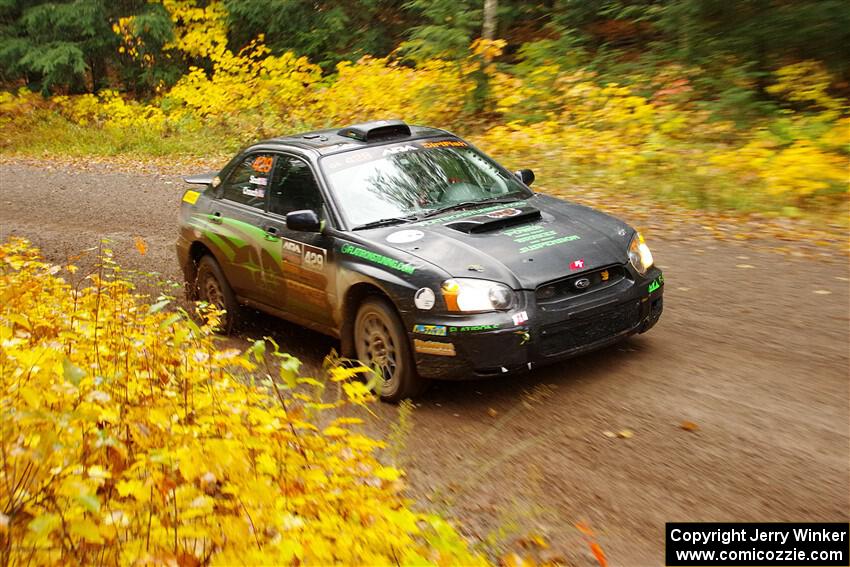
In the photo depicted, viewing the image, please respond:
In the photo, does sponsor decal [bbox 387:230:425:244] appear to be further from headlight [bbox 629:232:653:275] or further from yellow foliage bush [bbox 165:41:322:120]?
yellow foliage bush [bbox 165:41:322:120]

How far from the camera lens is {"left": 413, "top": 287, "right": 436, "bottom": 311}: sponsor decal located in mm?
5574

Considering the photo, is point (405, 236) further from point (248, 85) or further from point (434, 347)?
point (248, 85)

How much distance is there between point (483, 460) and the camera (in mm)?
4977

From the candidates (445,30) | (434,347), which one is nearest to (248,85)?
(445,30)

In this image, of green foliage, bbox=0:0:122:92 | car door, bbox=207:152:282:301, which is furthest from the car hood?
green foliage, bbox=0:0:122:92

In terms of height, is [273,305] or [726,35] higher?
[726,35]

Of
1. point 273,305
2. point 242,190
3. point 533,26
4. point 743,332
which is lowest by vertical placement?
point 743,332

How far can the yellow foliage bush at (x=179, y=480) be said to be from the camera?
3143mm

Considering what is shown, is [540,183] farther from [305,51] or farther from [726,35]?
→ [305,51]

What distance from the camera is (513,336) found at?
5.45m

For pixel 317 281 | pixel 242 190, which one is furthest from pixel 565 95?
pixel 317 281

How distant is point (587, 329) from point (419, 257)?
1255mm

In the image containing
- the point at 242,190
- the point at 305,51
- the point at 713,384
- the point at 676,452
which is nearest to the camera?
the point at 676,452

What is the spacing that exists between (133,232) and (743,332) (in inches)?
362
